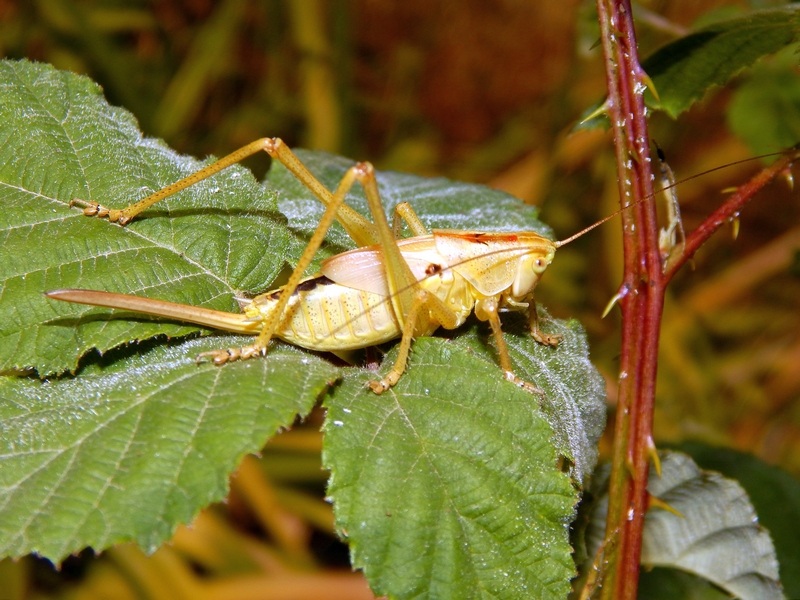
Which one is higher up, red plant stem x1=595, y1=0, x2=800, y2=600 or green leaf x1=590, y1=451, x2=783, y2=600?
red plant stem x1=595, y1=0, x2=800, y2=600

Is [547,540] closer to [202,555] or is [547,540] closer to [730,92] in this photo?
[202,555]

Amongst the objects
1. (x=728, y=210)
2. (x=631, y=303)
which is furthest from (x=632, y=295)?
(x=728, y=210)

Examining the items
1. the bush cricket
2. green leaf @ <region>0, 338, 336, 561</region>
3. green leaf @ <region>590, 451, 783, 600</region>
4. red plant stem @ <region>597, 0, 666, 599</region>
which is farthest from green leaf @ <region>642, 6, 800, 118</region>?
green leaf @ <region>0, 338, 336, 561</region>

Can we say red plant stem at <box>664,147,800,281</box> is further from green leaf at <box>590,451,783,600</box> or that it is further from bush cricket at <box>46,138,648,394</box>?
green leaf at <box>590,451,783,600</box>

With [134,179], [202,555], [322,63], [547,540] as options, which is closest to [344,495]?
[547,540]

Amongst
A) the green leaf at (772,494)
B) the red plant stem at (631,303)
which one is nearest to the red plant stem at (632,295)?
the red plant stem at (631,303)

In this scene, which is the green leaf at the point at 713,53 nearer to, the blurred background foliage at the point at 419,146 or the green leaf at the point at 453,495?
the green leaf at the point at 453,495
